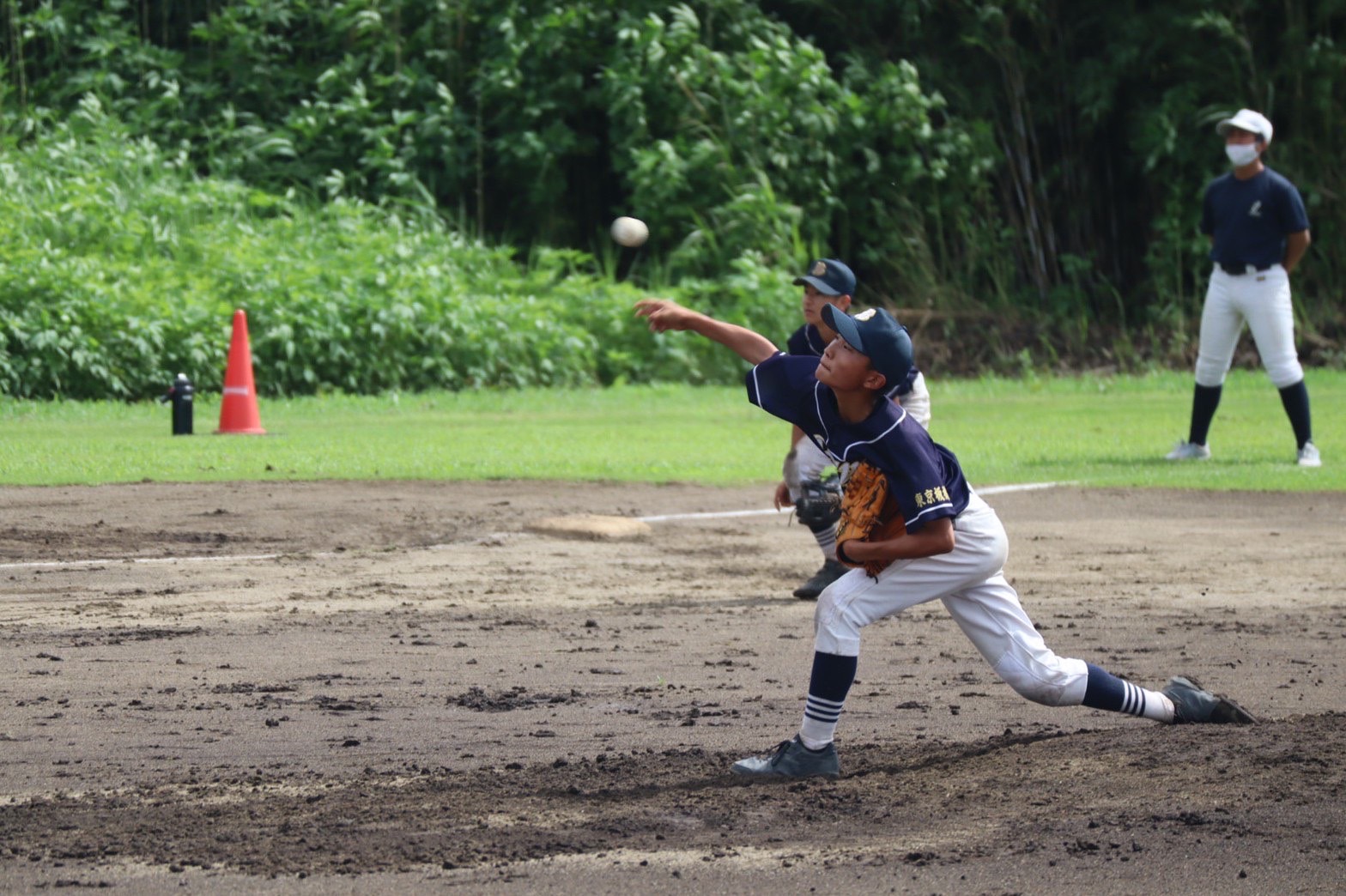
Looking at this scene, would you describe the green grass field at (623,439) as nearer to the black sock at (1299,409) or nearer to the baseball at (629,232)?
the black sock at (1299,409)

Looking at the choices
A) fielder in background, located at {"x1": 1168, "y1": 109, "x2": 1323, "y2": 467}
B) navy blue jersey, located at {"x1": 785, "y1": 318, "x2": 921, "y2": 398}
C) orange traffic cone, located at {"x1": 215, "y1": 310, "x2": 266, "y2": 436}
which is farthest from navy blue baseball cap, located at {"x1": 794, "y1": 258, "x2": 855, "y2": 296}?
orange traffic cone, located at {"x1": 215, "y1": 310, "x2": 266, "y2": 436}

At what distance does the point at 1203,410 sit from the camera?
13188 mm

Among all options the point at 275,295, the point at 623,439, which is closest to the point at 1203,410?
the point at 623,439

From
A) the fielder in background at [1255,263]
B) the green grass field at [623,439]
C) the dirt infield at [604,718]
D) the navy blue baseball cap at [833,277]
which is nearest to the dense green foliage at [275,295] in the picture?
the green grass field at [623,439]

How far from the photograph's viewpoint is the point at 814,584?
334 inches

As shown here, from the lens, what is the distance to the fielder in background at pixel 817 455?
740cm

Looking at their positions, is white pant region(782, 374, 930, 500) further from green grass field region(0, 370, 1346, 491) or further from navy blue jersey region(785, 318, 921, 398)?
green grass field region(0, 370, 1346, 491)

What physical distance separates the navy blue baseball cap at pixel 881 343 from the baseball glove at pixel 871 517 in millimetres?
294

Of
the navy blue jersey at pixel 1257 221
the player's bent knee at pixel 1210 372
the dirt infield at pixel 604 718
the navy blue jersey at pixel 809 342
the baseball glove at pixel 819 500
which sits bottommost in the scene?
the dirt infield at pixel 604 718

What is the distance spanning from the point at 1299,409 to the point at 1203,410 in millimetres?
683

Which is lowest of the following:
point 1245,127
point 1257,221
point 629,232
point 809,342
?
point 809,342

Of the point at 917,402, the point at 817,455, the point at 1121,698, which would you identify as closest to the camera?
the point at 1121,698

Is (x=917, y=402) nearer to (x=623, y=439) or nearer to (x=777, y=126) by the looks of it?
(x=623, y=439)

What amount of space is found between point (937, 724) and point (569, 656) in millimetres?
1758
